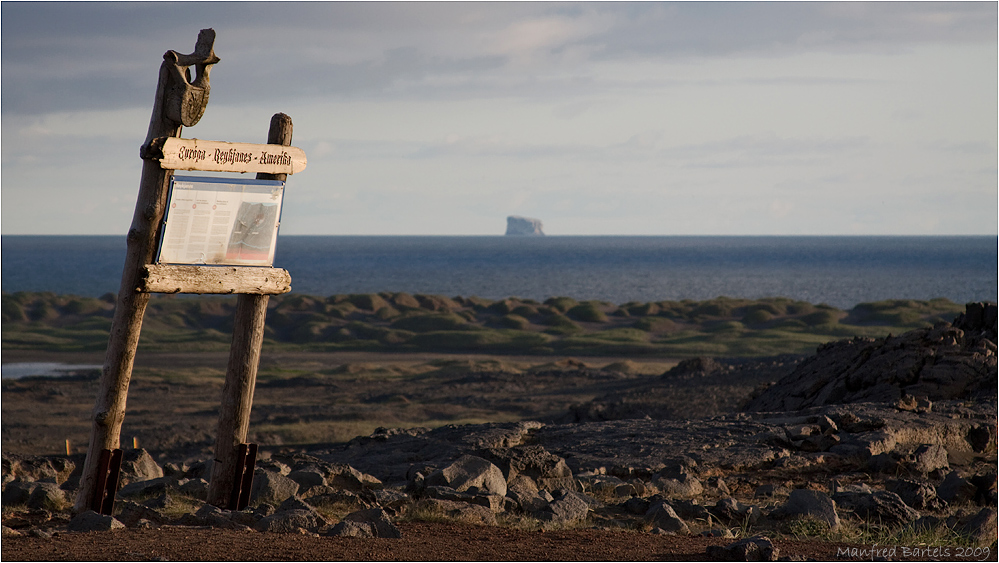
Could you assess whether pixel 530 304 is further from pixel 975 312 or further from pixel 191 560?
pixel 191 560

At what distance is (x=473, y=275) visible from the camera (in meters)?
109

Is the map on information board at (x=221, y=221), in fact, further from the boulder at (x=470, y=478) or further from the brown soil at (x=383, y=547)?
the boulder at (x=470, y=478)

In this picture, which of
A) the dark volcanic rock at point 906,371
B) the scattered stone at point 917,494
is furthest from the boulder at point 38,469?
the dark volcanic rock at point 906,371

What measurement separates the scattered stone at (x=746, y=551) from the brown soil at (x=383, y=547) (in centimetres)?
12

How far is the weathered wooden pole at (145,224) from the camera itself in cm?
618

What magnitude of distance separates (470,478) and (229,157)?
133 inches

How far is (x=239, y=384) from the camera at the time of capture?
689cm

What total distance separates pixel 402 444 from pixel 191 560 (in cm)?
564

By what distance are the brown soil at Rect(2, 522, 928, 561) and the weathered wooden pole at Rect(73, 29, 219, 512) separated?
95 centimetres

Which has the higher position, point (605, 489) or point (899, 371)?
point (899, 371)

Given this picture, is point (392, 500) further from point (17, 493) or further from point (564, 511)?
point (17, 493)

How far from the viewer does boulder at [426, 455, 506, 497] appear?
7570mm

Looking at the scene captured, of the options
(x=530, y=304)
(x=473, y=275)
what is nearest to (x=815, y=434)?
(x=530, y=304)

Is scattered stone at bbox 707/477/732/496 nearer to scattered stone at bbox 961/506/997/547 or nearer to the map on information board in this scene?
scattered stone at bbox 961/506/997/547
